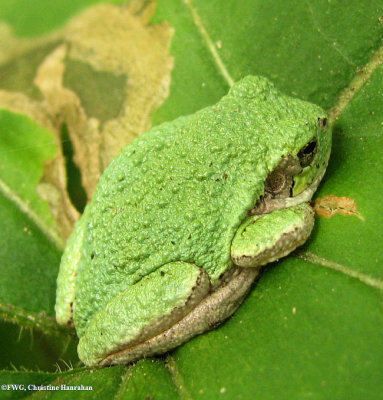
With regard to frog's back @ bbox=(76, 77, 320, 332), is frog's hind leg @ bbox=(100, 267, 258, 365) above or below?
below

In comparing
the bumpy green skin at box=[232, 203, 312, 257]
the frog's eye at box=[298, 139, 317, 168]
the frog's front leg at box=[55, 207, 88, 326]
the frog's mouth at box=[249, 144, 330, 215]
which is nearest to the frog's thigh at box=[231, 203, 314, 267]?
the bumpy green skin at box=[232, 203, 312, 257]

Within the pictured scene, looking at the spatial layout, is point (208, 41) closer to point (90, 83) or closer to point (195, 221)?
point (90, 83)

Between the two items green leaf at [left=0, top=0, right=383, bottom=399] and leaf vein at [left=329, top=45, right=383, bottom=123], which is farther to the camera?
leaf vein at [left=329, top=45, right=383, bottom=123]

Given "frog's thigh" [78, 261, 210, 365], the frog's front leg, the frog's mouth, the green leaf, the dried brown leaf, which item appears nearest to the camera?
the green leaf

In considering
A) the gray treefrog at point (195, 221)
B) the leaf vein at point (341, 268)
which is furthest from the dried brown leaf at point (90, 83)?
the leaf vein at point (341, 268)

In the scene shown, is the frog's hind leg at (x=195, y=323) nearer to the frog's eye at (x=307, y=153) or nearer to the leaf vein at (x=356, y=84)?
the frog's eye at (x=307, y=153)

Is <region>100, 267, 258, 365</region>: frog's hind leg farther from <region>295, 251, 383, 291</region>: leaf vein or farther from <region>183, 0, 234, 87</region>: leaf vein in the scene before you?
<region>183, 0, 234, 87</region>: leaf vein
